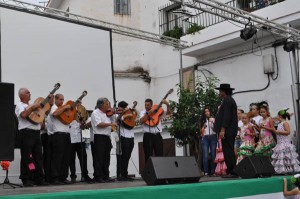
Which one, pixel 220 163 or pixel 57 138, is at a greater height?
pixel 57 138

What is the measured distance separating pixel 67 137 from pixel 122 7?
432 inches

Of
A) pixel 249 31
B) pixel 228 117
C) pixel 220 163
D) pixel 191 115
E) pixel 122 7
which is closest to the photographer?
pixel 228 117

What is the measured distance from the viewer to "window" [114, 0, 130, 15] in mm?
17797

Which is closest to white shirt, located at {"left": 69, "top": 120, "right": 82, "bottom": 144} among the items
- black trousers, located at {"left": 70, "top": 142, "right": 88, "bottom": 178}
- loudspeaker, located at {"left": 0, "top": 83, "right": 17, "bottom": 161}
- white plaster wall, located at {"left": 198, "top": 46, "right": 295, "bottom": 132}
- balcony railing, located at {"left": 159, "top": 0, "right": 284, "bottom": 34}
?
black trousers, located at {"left": 70, "top": 142, "right": 88, "bottom": 178}

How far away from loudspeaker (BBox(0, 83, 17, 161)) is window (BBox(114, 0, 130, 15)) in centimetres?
1351

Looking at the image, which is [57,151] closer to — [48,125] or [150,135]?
[48,125]

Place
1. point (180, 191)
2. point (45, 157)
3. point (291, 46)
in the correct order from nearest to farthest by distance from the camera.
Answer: point (180, 191) → point (45, 157) → point (291, 46)

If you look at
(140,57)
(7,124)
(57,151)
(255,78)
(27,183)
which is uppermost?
(140,57)

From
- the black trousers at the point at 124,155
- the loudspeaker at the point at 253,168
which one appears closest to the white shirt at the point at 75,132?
the black trousers at the point at 124,155

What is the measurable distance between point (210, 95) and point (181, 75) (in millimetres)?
2503

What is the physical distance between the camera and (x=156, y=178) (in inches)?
210

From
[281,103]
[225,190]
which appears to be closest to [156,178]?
[225,190]

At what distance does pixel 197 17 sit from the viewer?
1457 cm

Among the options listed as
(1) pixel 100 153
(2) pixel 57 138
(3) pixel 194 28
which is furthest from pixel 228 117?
(3) pixel 194 28
